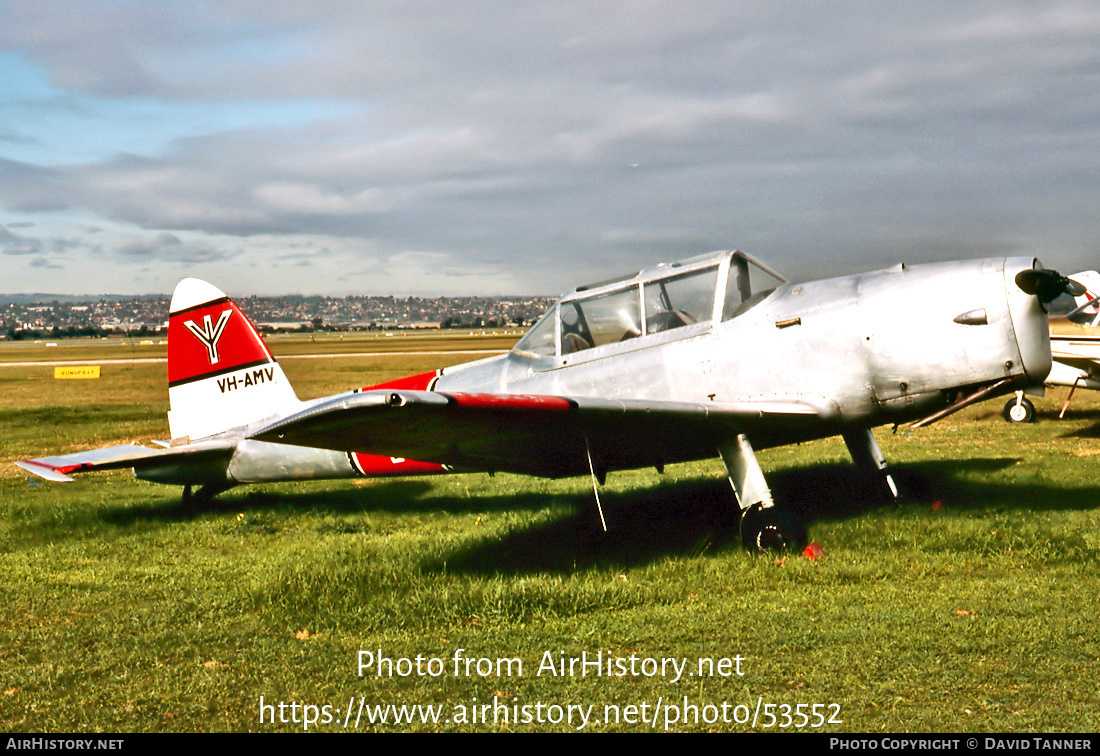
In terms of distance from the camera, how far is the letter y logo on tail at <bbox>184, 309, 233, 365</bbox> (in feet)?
29.0

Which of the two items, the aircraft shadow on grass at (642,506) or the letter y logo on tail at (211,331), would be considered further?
the letter y logo on tail at (211,331)

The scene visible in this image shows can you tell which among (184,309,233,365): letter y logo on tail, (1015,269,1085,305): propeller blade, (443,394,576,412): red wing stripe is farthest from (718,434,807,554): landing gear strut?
(184,309,233,365): letter y logo on tail

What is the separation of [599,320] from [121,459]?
4606mm

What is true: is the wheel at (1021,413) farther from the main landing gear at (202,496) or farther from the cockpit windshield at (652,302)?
the main landing gear at (202,496)

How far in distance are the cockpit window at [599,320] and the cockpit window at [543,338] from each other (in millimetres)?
108

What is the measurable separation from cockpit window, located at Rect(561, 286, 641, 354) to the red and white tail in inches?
130

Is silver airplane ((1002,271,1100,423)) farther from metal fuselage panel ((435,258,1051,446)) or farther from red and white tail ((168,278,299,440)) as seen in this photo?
red and white tail ((168,278,299,440))

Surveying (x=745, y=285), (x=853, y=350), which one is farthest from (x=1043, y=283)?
(x=745, y=285)

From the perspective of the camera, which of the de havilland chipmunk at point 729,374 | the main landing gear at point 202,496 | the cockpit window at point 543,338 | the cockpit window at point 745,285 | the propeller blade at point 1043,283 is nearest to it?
the de havilland chipmunk at point 729,374

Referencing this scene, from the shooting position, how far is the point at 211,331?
29.1ft

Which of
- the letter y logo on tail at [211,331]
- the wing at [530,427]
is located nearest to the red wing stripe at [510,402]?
the wing at [530,427]

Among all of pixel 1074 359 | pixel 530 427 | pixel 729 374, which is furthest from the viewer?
pixel 1074 359

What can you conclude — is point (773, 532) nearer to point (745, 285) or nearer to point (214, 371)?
point (745, 285)

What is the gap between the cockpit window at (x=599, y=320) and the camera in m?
7.10
